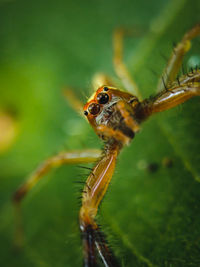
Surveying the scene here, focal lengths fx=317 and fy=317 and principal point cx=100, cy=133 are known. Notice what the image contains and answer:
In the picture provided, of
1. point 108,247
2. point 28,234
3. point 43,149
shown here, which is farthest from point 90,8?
point 108,247

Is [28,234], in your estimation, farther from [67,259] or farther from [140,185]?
[140,185]

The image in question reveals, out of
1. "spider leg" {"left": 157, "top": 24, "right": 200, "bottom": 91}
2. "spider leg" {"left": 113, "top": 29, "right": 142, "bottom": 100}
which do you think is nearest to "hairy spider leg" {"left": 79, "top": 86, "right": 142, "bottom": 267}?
"spider leg" {"left": 157, "top": 24, "right": 200, "bottom": 91}

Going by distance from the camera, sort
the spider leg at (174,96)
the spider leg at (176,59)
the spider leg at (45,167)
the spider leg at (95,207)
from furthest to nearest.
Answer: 1. the spider leg at (45,167)
2. the spider leg at (176,59)
3. the spider leg at (174,96)
4. the spider leg at (95,207)

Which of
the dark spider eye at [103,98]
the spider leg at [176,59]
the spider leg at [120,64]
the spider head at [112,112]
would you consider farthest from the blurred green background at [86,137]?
the dark spider eye at [103,98]

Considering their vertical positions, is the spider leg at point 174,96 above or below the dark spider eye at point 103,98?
below

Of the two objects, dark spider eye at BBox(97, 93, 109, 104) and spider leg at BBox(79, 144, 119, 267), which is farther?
dark spider eye at BBox(97, 93, 109, 104)

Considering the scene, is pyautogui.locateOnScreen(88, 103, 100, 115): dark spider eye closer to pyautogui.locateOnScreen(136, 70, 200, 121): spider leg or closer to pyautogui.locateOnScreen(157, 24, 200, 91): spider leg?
pyautogui.locateOnScreen(136, 70, 200, 121): spider leg

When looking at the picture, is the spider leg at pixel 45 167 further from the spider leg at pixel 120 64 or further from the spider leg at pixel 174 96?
the spider leg at pixel 120 64
